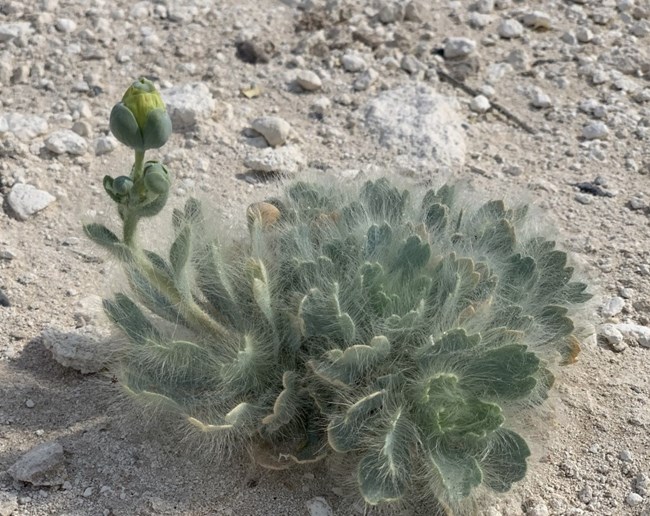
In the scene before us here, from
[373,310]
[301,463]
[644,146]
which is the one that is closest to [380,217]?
[373,310]

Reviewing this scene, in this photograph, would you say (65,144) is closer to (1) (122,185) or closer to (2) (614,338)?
(1) (122,185)

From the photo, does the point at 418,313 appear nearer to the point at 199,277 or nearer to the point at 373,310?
the point at 373,310

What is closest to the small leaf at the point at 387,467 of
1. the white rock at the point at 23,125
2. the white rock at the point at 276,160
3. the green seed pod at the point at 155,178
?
the green seed pod at the point at 155,178

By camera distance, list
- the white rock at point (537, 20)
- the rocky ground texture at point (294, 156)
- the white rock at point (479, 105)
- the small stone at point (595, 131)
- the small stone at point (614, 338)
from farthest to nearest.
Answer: the white rock at point (537, 20), the white rock at point (479, 105), the small stone at point (595, 131), the small stone at point (614, 338), the rocky ground texture at point (294, 156)

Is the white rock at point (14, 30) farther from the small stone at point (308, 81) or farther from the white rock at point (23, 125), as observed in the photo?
the small stone at point (308, 81)

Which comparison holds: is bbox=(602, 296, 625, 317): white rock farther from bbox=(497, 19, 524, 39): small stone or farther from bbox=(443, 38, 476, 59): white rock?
bbox=(497, 19, 524, 39): small stone

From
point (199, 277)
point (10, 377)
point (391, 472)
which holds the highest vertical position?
point (199, 277)

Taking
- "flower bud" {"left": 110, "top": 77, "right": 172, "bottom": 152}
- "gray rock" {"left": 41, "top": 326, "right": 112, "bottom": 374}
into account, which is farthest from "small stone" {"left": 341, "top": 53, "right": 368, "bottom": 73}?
"flower bud" {"left": 110, "top": 77, "right": 172, "bottom": 152}

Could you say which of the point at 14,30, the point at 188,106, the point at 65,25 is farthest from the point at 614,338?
the point at 14,30
